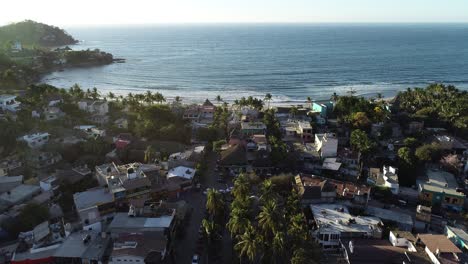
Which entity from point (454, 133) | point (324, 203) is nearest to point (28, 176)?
point (324, 203)

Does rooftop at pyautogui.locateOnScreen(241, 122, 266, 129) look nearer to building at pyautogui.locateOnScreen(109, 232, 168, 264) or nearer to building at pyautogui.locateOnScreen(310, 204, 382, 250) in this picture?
building at pyautogui.locateOnScreen(310, 204, 382, 250)

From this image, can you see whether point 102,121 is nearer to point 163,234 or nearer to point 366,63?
point 163,234

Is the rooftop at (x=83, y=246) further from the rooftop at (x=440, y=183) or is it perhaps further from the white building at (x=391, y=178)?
the rooftop at (x=440, y=183)

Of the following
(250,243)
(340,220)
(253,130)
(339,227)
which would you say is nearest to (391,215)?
(340,220)

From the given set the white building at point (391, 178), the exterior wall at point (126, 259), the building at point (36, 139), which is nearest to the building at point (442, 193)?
the white building at point (391, 178)

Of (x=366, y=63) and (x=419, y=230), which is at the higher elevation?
(x=366, y=63)

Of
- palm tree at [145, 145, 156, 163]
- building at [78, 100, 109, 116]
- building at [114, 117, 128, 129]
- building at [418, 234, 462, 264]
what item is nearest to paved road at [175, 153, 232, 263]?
palm tree at [145, 145, 156, 163]
